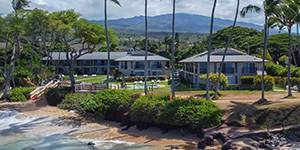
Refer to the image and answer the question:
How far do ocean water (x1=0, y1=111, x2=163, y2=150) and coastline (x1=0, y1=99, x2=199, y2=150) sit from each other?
0.45m

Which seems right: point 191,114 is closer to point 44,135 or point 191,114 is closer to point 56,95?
point 44,135

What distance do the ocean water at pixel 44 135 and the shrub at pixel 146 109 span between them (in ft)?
10.4

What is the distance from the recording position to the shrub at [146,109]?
22750 mm

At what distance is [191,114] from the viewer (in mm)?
21312

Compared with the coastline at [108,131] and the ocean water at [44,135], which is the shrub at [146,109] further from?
the ocean water at [44,135]

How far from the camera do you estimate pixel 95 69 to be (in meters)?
70.8

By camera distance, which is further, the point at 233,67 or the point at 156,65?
the point at 156,65

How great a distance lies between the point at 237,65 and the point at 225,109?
799 inches

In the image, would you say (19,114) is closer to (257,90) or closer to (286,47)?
(257,90)

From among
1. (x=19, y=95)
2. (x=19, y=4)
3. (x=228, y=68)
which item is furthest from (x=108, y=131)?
(x=19, y=4)

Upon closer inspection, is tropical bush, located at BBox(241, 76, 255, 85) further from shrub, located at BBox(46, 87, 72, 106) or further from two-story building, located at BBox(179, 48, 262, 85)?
shrub, located at BBox(46, 87, 72, 106)

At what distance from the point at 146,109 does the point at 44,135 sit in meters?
8.00

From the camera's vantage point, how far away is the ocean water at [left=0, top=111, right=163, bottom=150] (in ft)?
64.5

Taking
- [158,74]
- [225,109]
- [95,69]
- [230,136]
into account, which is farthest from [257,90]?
[95,69]
